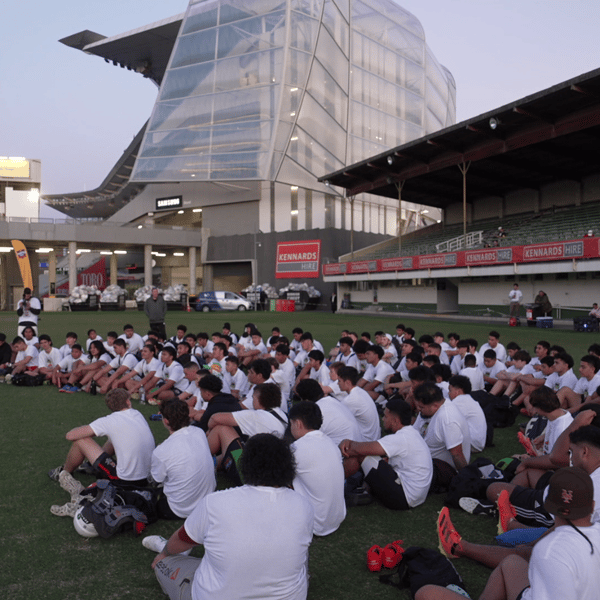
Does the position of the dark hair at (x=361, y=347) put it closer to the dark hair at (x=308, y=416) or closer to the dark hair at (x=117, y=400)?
the dark hair at (x=308, y=416)

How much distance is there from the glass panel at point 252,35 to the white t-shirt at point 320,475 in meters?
41.0

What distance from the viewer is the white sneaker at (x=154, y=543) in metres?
3.65

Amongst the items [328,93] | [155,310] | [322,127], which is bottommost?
[155,310]

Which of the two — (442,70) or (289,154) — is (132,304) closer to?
(289,154)

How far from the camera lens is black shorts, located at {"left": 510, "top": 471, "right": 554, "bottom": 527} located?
3.91m

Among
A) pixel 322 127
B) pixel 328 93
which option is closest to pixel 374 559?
pixel 322 127

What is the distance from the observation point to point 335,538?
402cm

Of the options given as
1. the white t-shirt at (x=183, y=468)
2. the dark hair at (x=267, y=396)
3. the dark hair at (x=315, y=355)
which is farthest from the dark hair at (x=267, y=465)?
the dark hair at (x=315, y=355)

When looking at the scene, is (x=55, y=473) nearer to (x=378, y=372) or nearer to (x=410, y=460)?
(x=410, y=460)

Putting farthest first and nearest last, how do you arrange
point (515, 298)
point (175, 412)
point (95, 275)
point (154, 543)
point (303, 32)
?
point (95, 275), point (303, 32), point (515, 298), point (175, 412), point (154, 543)

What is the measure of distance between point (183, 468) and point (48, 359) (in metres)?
8.16

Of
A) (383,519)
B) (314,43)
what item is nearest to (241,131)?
(314,43)

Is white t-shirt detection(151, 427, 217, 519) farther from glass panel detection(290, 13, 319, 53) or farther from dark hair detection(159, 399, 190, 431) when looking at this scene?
glass panel detection(290, 13, 319, 53)

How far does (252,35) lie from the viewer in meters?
40.2
